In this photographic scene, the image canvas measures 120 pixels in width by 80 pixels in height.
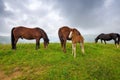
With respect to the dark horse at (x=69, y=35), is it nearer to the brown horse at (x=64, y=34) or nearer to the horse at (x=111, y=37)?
the brown horse at (x=64, y=34)

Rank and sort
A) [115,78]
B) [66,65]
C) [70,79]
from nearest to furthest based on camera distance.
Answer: [70,79] < [115,78] < [66,65]

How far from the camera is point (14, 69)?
2267cm

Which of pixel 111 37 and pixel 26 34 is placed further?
pixel 111 37

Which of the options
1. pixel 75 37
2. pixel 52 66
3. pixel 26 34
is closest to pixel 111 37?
pixel 75 37

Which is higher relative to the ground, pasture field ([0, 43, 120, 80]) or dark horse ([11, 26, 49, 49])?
dark horse ([11, 26, 49, 49])

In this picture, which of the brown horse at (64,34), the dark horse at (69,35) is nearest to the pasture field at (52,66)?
the dark horse at (69,35)

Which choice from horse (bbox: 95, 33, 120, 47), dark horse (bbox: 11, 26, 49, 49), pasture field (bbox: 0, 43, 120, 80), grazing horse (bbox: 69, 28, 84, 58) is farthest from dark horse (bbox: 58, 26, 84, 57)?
horse (bbox: 95, 33, 120, 47)

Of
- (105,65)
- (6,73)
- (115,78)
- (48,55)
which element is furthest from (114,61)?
(6,73)

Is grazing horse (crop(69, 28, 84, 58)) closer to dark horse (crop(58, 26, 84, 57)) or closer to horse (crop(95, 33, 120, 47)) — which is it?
dark horse (crop(58, 26, 84, 57))

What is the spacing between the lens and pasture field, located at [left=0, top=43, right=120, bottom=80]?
20.4 metres

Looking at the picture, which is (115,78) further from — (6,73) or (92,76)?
(6,73)

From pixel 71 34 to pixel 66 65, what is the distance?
218 inches

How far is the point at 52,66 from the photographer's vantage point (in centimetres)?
2222

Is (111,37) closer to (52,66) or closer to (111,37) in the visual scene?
(111,37)
